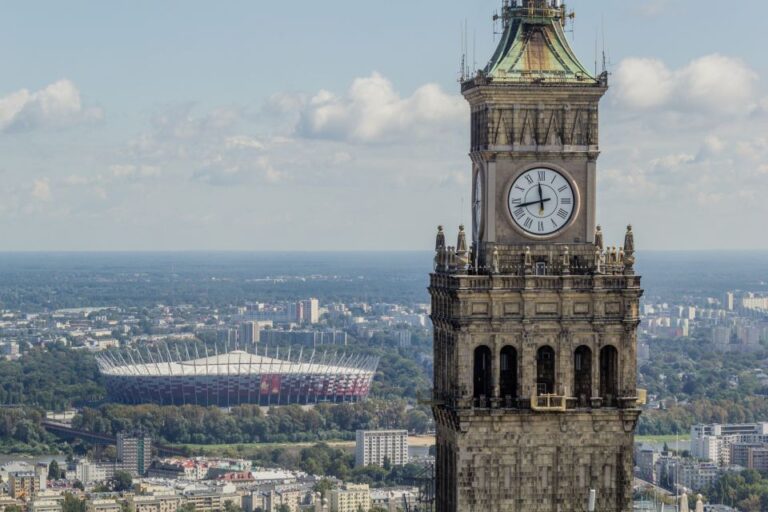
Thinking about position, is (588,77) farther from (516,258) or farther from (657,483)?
(657,483)

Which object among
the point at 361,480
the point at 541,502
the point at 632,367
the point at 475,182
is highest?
the point at 475,182

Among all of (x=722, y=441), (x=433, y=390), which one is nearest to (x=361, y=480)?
(x=722, y=441)

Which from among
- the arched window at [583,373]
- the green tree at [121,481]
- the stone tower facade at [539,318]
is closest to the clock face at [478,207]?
the stone tower facade at [539,318]

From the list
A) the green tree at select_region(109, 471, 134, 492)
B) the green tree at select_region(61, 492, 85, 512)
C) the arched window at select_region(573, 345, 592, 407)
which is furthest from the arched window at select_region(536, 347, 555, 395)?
the green tree at select_region(109, 471, 134, 492)

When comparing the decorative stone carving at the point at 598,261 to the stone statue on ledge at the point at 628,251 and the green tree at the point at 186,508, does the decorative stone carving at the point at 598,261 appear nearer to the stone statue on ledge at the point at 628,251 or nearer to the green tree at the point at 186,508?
the stone statue on ledge at the point at 628,251

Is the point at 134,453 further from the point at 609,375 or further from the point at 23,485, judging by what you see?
the point at 609,375

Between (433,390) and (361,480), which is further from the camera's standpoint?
(361,480)

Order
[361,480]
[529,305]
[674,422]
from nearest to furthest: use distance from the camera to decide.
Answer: [529,305], [361,480], [674,422]
